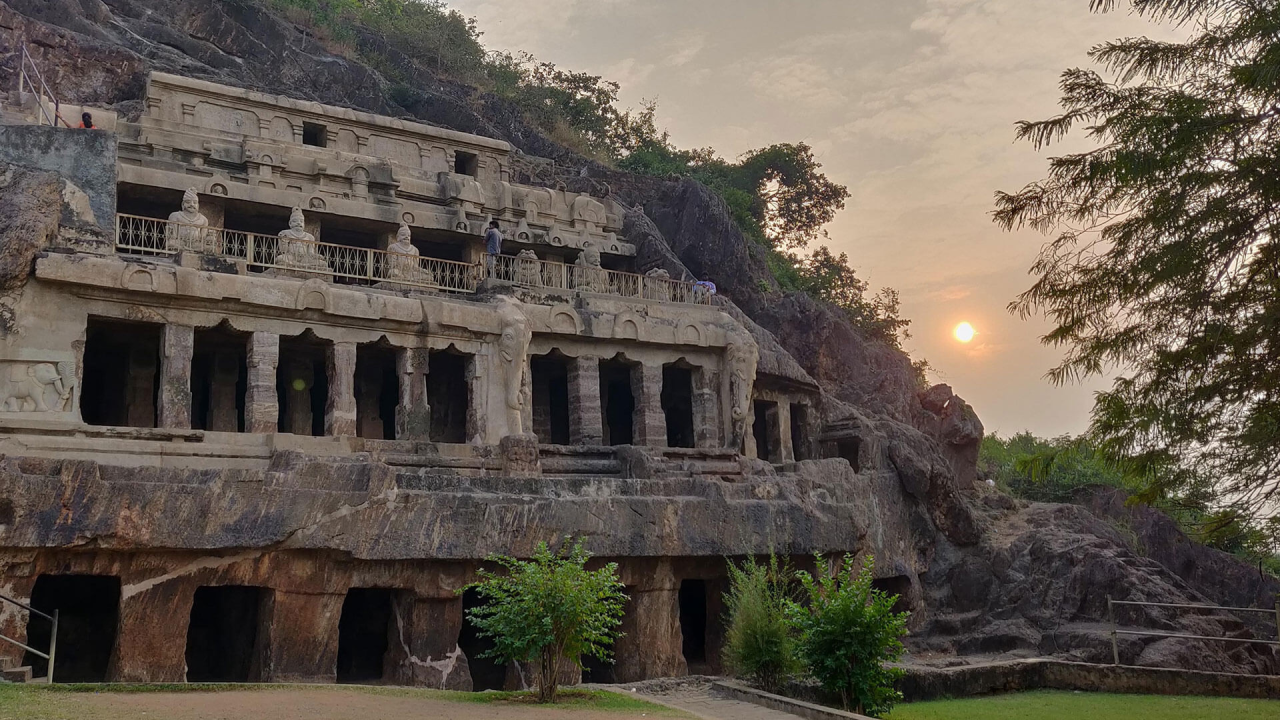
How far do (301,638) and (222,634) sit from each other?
3539 mm

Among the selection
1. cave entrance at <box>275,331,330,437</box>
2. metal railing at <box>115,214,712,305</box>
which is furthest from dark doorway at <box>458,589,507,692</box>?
metal railing at <box>115,214,712,305</box>

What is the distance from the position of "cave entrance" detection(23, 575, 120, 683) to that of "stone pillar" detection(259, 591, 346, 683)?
→ 3254mm

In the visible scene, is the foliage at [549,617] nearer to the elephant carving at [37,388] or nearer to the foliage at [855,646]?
the foliage at [855,646]

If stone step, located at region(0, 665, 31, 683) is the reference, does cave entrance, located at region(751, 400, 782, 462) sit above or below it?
above

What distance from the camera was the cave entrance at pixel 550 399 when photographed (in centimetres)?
2570

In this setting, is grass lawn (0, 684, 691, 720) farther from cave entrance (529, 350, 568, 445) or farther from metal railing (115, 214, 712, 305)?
cave entrance (529, 350, 568, 445)

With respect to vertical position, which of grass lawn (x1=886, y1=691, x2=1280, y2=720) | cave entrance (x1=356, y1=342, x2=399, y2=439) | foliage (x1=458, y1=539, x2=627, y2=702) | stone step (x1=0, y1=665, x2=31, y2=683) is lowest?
grass lawn (x1=886, y1=691, x2=1280, y2=720)

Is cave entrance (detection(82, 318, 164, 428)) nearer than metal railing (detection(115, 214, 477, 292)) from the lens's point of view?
No

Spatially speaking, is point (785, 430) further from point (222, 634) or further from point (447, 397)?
point (222, 634)

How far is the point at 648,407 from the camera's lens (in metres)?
24.2

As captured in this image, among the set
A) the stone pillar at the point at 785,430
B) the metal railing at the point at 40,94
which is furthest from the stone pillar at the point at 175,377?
the stone pillar at the point at 785,430

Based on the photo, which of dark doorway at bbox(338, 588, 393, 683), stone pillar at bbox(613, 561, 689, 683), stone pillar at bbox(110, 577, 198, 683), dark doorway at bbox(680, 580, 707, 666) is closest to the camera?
stone pillar at bbox(110, 577, 198, 683)

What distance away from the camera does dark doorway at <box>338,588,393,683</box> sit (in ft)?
64.1

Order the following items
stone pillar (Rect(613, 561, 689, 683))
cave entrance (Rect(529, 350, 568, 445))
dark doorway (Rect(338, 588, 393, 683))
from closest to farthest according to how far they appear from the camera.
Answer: stone pillar (Rect(613, 561, 689, 683)) < dark doorway (Rect(338, 588, 393, 683)) < cave entrance (Rect(529, 350, 568, 445))
